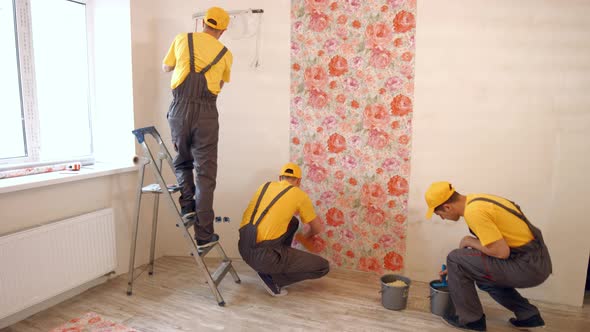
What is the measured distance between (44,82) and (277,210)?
2.03 metres

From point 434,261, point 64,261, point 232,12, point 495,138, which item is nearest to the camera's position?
point 64,261

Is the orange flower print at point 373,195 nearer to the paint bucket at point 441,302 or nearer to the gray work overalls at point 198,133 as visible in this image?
the paint bucket at point 441,302

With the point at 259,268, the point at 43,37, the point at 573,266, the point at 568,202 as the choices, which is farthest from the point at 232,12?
the point at 573,266

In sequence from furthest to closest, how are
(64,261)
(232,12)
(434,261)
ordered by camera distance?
(232,12) → (434,261) → (64,261)

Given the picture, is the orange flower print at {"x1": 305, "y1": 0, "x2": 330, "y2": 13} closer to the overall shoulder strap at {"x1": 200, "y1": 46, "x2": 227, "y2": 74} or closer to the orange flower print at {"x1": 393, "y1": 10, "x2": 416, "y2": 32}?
the orange flower print at {"x1": 393, "y1": 10, "x2": 416, "y2": 32}

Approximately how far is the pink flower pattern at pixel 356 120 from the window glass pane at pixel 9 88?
2047mm

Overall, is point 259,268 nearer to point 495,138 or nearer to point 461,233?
point 461,233

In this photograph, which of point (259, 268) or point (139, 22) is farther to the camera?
point (139, 22)

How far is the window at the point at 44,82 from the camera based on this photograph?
2924mm

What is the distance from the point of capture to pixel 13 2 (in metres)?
2.91

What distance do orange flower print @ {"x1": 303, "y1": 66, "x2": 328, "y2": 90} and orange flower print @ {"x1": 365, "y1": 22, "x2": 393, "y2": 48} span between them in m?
0.43

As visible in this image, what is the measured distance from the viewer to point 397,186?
3.30 m

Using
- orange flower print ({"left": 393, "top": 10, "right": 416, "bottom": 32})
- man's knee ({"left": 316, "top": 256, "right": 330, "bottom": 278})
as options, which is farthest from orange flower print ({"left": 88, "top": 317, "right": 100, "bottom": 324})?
orange flower print ({"left": 393, "top": 10, "right": 416, "bottom": 32})

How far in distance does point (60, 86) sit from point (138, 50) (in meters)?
0.67
